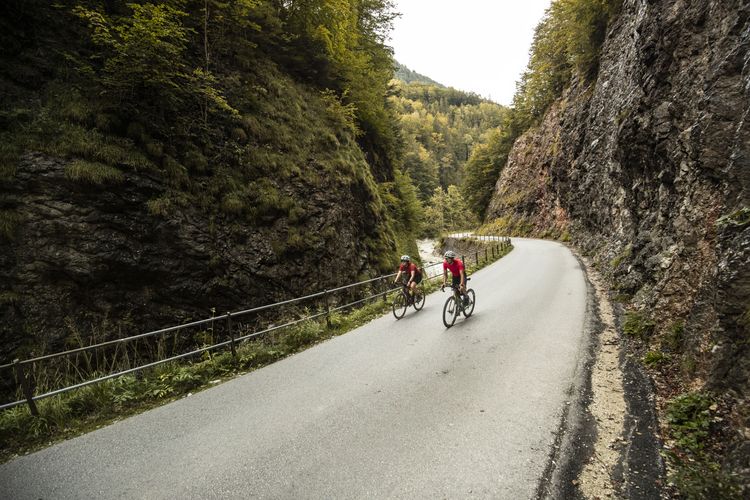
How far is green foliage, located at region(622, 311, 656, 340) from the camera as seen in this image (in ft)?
22.1

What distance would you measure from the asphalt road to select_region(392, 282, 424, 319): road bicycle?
2891 mm

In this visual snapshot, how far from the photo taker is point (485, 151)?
58.1 metres

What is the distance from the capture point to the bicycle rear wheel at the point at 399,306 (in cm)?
1036

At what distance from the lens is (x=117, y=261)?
804 centimetres

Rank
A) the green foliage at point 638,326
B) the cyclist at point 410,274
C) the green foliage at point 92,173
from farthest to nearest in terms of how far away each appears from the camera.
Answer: the cyclist at point 410,274
the green foliage at point 92,173
the green foliage at point 638,326

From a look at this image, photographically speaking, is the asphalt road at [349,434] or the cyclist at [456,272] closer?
the asphalt road at [349,434]

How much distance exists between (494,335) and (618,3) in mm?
25315

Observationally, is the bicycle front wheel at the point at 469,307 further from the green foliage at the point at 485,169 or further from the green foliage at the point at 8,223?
the green foliage at the point at 485,169

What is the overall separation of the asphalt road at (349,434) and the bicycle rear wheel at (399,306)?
9.30ft

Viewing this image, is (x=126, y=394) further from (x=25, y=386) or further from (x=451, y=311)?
(x=451, y=311)

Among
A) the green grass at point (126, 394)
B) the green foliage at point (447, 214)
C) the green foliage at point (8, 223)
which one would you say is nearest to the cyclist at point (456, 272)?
the green grass at point (126, 394)

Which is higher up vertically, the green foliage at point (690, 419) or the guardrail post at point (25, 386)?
the guardrail post at point (25, 386)

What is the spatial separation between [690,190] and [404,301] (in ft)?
24.9

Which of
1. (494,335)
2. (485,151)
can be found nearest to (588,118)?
(494,335)
